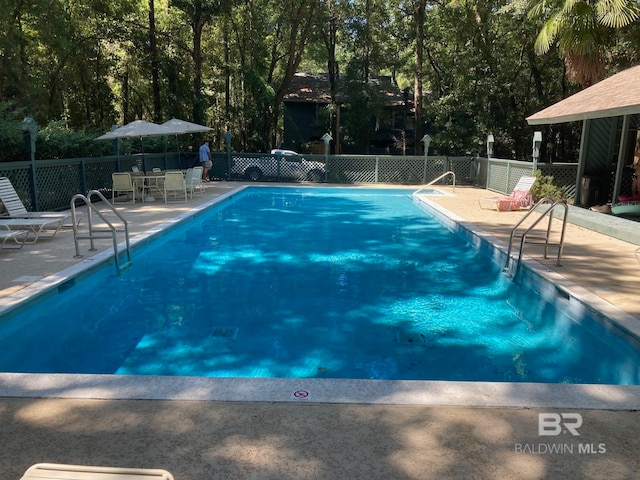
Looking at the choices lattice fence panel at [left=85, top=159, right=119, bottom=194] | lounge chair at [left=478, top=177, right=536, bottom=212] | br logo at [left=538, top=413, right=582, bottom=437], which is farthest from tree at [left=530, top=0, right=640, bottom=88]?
lattice fence panel at [left=85, top=159, right=119, bottom=194]

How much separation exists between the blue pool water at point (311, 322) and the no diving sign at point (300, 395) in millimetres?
1151

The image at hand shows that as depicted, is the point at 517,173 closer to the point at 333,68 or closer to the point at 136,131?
the point at 136,131

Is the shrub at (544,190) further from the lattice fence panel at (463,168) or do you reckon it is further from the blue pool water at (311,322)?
the lattice fence panel at (463,168)

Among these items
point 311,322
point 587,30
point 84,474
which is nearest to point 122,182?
point 311,322

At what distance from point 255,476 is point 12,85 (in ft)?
69.7

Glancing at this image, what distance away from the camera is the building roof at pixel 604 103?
8.88m

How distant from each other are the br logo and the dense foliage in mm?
16649

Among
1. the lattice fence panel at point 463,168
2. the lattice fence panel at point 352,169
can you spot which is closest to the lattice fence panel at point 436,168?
the lattice fence panel at point 463,168

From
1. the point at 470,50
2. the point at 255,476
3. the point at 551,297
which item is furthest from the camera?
the point at 470,50

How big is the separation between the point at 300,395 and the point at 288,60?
22.6 metres

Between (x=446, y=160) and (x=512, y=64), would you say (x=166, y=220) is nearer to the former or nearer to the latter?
(x=446, y=160)

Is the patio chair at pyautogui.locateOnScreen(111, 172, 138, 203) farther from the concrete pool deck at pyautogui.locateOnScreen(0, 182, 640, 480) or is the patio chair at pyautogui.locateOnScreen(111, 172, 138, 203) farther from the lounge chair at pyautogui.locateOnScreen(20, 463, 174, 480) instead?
the lounge chair at pyautogui.locateOnScreen(20, 463, 174, 480)

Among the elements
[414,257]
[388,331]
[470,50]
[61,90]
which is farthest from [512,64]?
[61,90]

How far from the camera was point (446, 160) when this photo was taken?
64.7ft
